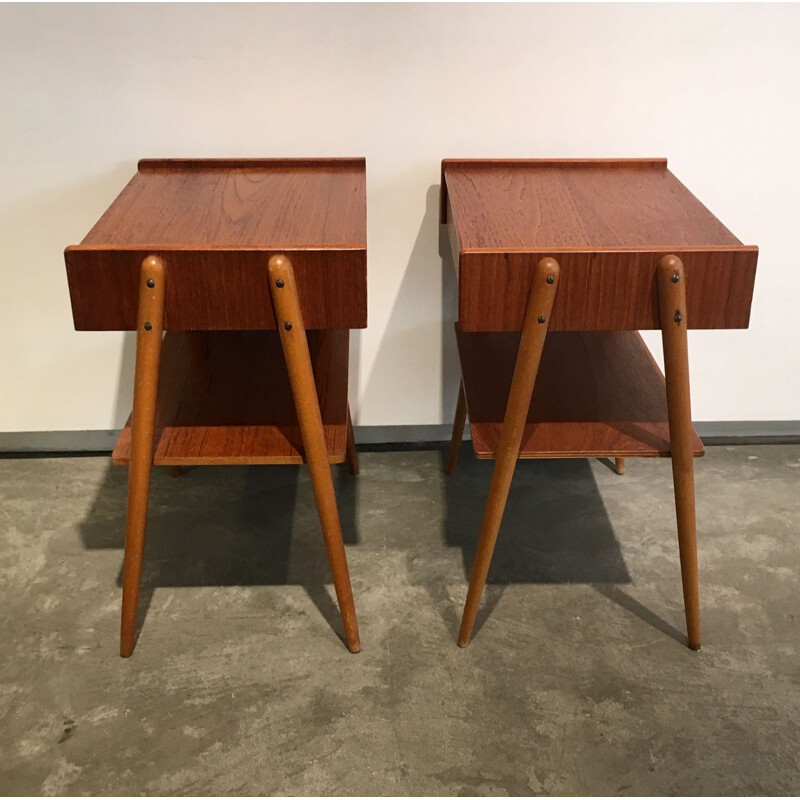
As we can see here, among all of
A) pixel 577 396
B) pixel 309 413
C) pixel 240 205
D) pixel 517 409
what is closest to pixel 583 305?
pixel 517 409

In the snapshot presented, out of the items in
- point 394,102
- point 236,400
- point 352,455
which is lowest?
point 352,455

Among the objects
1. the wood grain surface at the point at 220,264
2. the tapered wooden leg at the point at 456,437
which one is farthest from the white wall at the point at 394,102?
the wood grain surface at the point at 220,264

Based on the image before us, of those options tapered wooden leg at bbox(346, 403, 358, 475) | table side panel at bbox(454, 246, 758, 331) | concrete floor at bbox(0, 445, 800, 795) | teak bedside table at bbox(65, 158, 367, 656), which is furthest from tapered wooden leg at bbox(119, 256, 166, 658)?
tapered wooden leg at bbox(346, 403, 358, 475)

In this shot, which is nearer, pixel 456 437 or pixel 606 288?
pixel 606 288

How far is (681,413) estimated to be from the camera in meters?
1.16

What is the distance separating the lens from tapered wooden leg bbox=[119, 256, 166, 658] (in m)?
1.07

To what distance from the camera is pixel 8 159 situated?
1505mm

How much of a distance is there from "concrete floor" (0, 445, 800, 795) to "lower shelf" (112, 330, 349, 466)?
34 cm

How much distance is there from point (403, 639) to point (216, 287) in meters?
0.65

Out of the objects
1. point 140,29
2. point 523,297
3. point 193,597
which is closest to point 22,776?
point 193,597

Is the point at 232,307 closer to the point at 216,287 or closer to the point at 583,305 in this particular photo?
the point at 216,287

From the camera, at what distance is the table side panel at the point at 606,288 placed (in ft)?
3.47

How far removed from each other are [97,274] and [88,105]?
0.55 metres

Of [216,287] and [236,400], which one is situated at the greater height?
[216,287]
